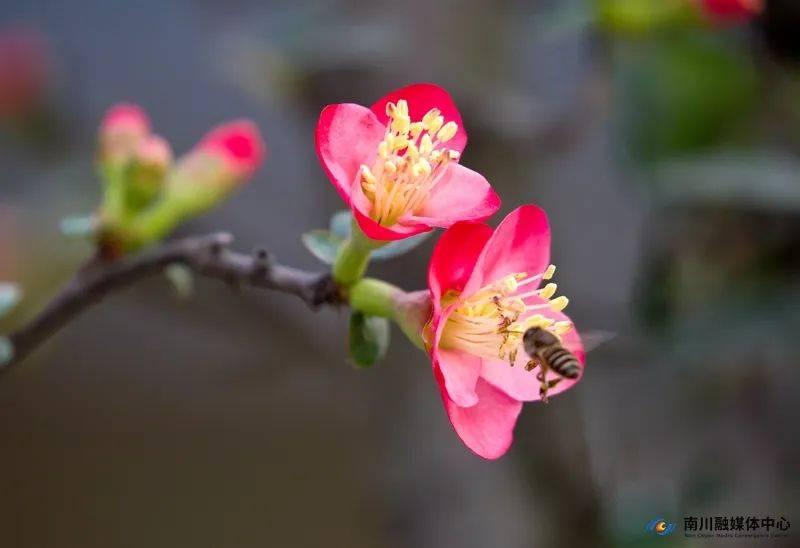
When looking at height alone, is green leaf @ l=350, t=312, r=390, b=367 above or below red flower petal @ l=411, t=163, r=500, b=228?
below

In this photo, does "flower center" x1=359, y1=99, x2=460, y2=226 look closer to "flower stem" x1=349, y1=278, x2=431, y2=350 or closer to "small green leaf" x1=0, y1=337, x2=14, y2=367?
"flower stem" x1=349, y1=278, x2=431, y2=350

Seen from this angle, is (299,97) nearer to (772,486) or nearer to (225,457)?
(772,486)

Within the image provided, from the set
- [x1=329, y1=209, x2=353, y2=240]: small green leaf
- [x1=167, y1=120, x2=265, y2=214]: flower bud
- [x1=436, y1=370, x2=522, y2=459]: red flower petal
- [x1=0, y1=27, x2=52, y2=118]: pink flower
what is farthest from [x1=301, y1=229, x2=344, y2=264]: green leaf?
[x1=0, y1=27, x2=52, y2=118]: pink flower

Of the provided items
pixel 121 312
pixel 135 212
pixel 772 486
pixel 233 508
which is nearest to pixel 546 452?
pixel 772 486

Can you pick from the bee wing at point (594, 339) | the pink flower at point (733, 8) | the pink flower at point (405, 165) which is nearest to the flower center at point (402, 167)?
the pink flower at point (405, 165)

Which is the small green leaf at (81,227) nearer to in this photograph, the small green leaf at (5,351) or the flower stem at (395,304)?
the small green leaf at (5,351)

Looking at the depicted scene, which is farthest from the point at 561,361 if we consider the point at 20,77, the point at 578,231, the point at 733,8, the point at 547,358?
the point at 20,77

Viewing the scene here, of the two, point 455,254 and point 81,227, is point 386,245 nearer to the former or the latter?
point 455,254
